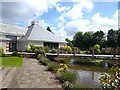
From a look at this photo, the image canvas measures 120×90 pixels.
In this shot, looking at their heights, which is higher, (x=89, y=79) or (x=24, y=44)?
(x=24, y=44)

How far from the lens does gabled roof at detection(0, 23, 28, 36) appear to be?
33.8 meters

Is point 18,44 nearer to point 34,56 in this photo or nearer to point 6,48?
point 6,48

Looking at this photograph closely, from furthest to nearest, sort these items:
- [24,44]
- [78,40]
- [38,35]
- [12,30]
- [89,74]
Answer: [78,40] < [12,30] < [38,35] < [24,44] < [89,74]

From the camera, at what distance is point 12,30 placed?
116 feet

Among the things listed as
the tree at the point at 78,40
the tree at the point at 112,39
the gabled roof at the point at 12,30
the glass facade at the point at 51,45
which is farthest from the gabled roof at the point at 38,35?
the tree at the point at 78,40

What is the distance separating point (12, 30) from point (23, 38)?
325 centimetres

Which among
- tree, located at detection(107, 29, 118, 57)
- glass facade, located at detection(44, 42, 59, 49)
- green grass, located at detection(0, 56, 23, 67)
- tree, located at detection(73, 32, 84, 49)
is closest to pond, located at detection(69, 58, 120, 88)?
green grass, located at detection(0, 56, 23, 67)

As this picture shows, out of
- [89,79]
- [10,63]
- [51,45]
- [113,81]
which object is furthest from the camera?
[51,45]

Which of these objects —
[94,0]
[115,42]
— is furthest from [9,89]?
[115,42]

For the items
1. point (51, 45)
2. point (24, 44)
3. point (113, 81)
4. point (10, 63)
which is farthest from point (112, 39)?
point (113, 81)

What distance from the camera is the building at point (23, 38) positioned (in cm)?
3281

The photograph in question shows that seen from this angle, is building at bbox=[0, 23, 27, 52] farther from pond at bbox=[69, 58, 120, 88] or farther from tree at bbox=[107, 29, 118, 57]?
tree at bbox=[107, 29, 118, 57]

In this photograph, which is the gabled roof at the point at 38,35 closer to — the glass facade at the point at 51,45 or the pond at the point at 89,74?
the glass facade at the point at 51,45

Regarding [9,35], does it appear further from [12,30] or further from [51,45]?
[51,45]
